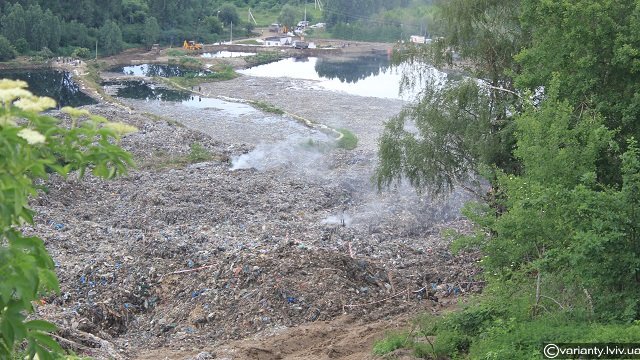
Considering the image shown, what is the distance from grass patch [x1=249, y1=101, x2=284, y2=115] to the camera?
143 feet

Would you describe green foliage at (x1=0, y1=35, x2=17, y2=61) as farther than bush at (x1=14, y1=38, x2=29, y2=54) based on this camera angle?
No

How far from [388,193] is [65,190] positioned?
423 inches

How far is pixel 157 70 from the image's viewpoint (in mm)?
67000

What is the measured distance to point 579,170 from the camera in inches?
387

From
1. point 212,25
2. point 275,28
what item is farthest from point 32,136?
point 275,28

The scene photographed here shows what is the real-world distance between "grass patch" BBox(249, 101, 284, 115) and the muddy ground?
12.9 metres

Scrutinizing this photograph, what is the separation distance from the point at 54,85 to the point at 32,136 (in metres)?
54.7

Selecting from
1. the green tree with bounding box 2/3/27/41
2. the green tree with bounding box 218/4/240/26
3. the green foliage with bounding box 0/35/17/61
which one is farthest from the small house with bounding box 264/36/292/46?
the green foliage with bounding box 0/35/17/61

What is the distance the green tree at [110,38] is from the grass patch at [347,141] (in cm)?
4300

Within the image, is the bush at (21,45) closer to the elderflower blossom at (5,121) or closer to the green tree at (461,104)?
the green tree at (461,104)

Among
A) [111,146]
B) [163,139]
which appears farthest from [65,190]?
[111,146]

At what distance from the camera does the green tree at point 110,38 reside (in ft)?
236

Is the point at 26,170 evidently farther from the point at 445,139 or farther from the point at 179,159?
the point at 179,159

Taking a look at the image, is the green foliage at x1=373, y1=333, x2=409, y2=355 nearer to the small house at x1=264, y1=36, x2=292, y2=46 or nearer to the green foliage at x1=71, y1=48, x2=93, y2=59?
the green foliage at x1=71, y1=48, x2=93, y2=59
